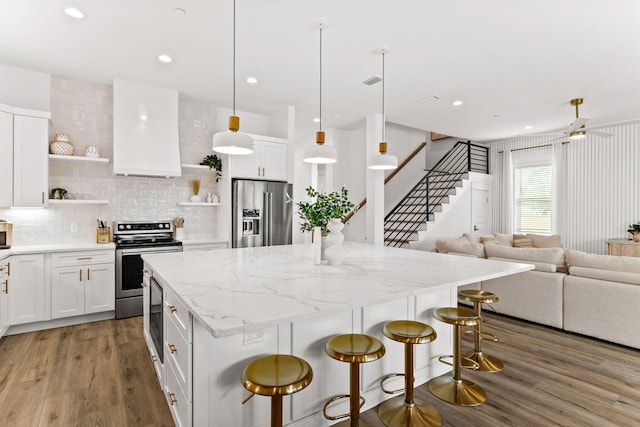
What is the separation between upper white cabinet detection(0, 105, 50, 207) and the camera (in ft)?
11.4

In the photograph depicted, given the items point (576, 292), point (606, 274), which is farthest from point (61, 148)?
point (606, 274)

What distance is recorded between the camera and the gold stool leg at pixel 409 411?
2.07m

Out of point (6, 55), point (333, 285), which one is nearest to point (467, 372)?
point (333, 285)

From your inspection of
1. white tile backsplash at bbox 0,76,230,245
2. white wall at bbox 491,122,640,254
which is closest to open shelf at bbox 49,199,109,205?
white tile backsplash at bbox 0,76,230,245

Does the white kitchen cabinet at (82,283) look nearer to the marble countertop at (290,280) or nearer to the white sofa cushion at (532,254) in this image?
the marble countertop at (290,280)

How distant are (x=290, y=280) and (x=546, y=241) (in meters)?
6.24

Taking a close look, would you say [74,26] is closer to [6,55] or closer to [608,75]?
[6,55]

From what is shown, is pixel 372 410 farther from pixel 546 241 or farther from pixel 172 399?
pixel 546 241

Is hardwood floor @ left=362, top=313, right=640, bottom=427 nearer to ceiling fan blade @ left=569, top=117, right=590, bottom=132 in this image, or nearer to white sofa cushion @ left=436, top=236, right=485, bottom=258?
white sofa cushion @ left=436, top=236, right=485, bottom=258

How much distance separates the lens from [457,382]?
97.4 inches

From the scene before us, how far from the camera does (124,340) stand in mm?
3406

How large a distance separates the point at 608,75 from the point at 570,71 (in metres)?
0.52

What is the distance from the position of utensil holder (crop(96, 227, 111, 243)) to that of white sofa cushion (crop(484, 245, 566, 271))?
4904mm

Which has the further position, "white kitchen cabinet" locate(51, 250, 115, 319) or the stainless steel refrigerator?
the stainless steel refrigerator
